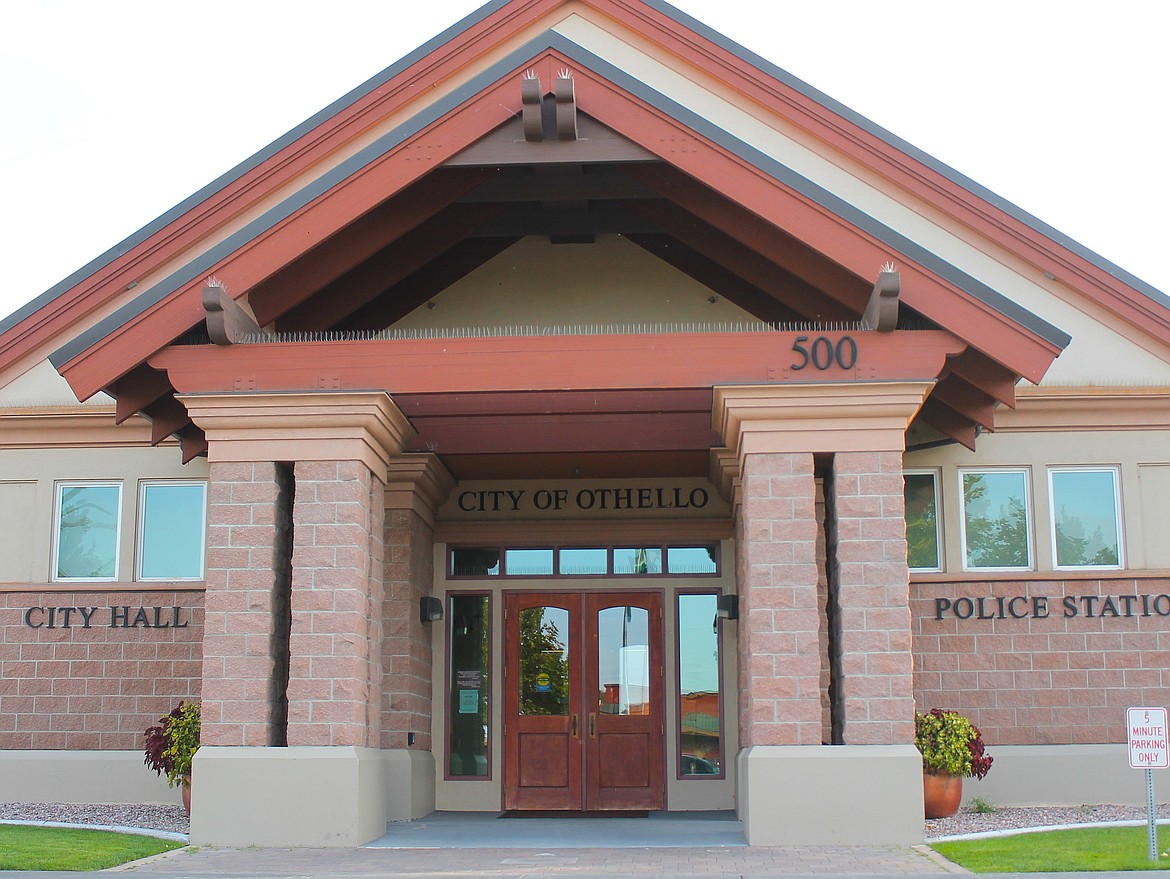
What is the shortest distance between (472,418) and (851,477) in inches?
139

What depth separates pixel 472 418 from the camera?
1273cm

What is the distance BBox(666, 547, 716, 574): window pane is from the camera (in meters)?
15.6

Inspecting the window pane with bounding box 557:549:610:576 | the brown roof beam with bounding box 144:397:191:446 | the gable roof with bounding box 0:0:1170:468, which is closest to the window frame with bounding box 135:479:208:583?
the brown roof beam with bounding box 144:397:191:446

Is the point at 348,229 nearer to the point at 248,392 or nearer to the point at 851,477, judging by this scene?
the point at 248,392

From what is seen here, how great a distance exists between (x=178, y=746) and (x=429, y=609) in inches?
120

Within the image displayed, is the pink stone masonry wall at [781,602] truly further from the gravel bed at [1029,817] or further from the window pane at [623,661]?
the window pane at [623,661]

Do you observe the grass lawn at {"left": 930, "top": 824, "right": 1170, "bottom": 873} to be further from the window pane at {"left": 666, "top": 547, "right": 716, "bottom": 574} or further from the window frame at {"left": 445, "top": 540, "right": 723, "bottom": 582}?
the window frame at {"left": 445, "top": 540, "right": 723, "bottom": 582}

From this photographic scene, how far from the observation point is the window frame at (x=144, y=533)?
15.2 meters

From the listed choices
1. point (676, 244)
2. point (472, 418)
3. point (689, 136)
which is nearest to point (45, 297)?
point (472, 418)

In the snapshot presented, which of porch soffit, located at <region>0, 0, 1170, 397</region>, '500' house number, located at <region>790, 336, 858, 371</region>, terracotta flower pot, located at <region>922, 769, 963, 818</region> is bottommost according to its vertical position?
terracotta flower pot, located at <region>922, 769, 963, 818</region>

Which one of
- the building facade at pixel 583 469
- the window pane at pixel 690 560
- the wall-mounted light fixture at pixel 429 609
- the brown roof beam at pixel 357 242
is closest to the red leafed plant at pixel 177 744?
the building facade at pixel 583 469

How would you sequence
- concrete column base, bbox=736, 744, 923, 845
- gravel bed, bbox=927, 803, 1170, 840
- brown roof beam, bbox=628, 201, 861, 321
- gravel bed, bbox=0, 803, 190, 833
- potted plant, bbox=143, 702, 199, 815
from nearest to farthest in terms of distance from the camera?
concrete column base, bbox=736, 744, 923, 845 → gravel bed, bbox=927, 803, 1170, 840 → potted plant, bbox=143, 702, 199, 815 → gravel bed, bbox=0, 803, 190, 833 → brown roof beam, bbox=628, 201, 861, 321

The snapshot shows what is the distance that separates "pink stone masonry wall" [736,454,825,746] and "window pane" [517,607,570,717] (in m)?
4.12

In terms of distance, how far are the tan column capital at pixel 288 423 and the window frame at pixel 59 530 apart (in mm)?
4121
